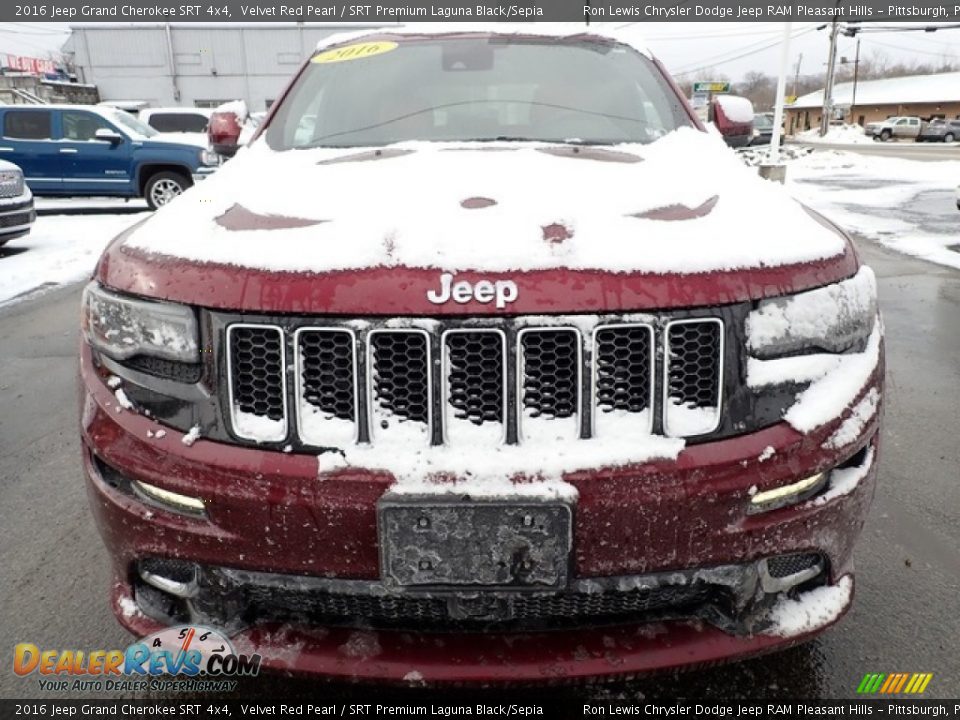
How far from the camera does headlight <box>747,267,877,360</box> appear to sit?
1562 mm

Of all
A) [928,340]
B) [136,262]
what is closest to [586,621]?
[136,262]

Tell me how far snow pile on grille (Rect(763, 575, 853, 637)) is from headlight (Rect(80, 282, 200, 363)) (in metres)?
1.43

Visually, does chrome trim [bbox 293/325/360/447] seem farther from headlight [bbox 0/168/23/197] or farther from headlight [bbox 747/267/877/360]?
headlight [bbox 0/168/23/197]

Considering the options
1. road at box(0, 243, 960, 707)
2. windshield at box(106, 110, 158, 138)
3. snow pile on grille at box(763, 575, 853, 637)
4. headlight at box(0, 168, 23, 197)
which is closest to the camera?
snow pile on grille at box(763, 575, 853, 637)

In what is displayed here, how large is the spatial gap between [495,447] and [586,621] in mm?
472

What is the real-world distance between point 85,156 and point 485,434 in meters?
13.1

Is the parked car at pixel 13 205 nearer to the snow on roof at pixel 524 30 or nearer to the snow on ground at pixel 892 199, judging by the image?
the snow on roof at pixel 524 30

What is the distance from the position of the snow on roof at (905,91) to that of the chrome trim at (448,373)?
79.5 m

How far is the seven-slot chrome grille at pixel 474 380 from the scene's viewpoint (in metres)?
1.49

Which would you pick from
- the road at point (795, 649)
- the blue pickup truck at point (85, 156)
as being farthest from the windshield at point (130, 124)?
the road at point (795, 649)

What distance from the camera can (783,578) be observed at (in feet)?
5.45

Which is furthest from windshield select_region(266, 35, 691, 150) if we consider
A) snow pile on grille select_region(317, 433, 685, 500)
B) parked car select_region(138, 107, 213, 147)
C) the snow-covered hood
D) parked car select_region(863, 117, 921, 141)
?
parked car select_region(863, 117, 921, 141)

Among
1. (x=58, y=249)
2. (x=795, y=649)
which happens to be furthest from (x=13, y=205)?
(x=795, y=649)

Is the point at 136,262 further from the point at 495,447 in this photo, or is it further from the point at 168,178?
the point at 168,178
